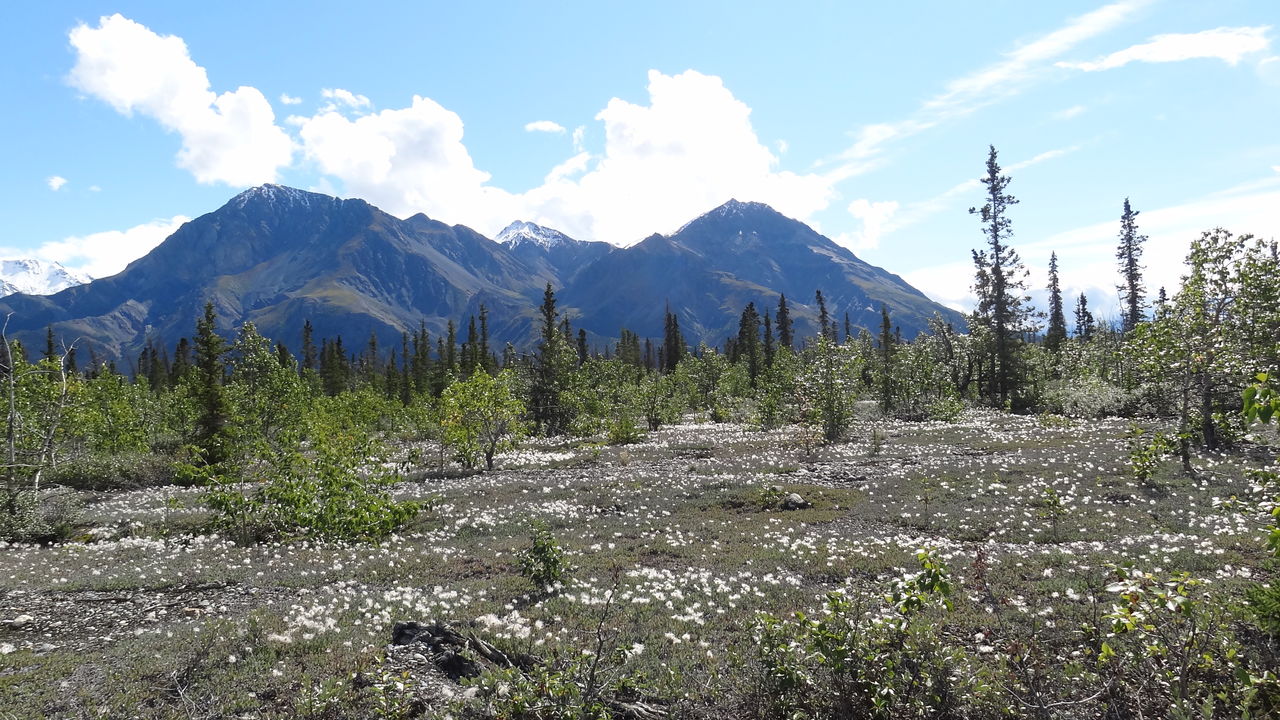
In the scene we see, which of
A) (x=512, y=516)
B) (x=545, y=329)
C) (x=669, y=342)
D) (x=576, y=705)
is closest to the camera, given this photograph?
(x=576, y=705)

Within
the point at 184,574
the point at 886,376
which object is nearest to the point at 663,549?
the point at 184,574

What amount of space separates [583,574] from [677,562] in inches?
91.3

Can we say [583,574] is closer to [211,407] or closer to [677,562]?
[677,562]

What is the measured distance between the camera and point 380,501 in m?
17.5

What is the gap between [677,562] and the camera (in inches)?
541

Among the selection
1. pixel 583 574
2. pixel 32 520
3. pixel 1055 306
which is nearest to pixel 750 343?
pixel 1055 306

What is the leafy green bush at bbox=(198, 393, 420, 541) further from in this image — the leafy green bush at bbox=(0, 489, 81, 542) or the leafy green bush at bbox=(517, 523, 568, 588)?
the leafy green bush at bbox=(517, 523, 568, 588)

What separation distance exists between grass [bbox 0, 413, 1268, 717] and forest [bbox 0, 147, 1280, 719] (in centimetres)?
8

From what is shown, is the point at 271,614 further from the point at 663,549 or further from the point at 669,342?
the point at 669,342

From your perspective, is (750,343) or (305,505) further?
(750,343)

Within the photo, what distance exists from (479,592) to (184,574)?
259 inches

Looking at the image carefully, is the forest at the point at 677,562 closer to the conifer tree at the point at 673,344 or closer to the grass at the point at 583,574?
the grass at the point at 583,574

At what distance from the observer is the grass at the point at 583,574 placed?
24.7 ft

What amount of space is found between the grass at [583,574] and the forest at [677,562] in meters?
0.08
